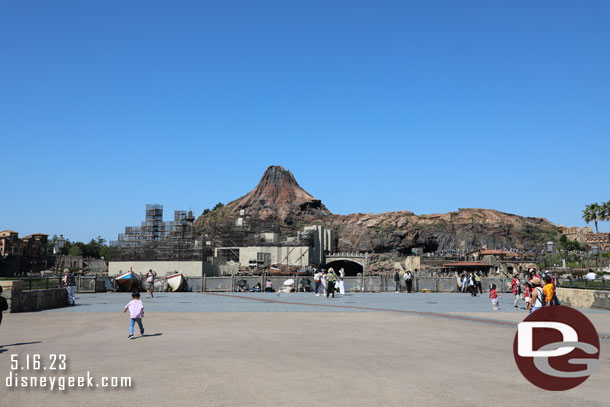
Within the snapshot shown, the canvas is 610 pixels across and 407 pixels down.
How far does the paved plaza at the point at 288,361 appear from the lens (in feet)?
22.3

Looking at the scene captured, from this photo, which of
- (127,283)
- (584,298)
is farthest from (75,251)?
(584,298)

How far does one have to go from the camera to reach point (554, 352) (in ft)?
30.2

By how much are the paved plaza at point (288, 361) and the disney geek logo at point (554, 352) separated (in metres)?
0.25

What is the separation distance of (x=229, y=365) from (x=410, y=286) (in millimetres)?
28735

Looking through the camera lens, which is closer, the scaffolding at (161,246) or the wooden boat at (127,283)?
the wooden boat at (127,283)

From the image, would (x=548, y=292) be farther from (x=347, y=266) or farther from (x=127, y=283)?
(x=347, y=266)

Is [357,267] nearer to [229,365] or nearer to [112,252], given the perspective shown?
[112,252]

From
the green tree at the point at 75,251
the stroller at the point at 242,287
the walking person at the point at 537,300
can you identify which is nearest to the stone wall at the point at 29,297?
the stroller at the point at 242,287

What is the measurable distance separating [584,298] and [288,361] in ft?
63.5

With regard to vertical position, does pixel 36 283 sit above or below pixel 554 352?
above

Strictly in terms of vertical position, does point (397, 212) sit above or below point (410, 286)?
above

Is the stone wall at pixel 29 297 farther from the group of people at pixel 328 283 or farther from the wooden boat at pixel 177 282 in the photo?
the group of people at pixel 328 283

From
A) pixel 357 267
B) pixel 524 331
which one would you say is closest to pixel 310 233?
pixel 357 267

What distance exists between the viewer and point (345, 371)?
8.47 meters
